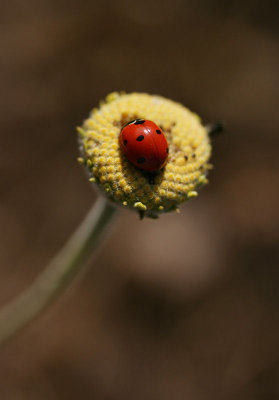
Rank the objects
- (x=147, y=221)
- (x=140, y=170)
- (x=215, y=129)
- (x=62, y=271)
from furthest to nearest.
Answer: (x=147, y=221) → (x=62, y=271) → (x=215, y=129) → (x=140, y=170)

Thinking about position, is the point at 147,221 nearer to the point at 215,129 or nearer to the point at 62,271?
the point at 62,271

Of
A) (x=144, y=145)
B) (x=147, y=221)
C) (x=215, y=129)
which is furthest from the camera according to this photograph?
(x=147, y=221)

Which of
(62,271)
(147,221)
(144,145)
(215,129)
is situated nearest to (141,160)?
Result: (144,145)

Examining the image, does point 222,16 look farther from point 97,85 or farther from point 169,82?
point 97,85

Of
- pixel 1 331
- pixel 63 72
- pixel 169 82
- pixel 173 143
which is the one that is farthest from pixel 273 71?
pixel 1 331

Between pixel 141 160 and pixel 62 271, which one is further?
pixel 62 271
